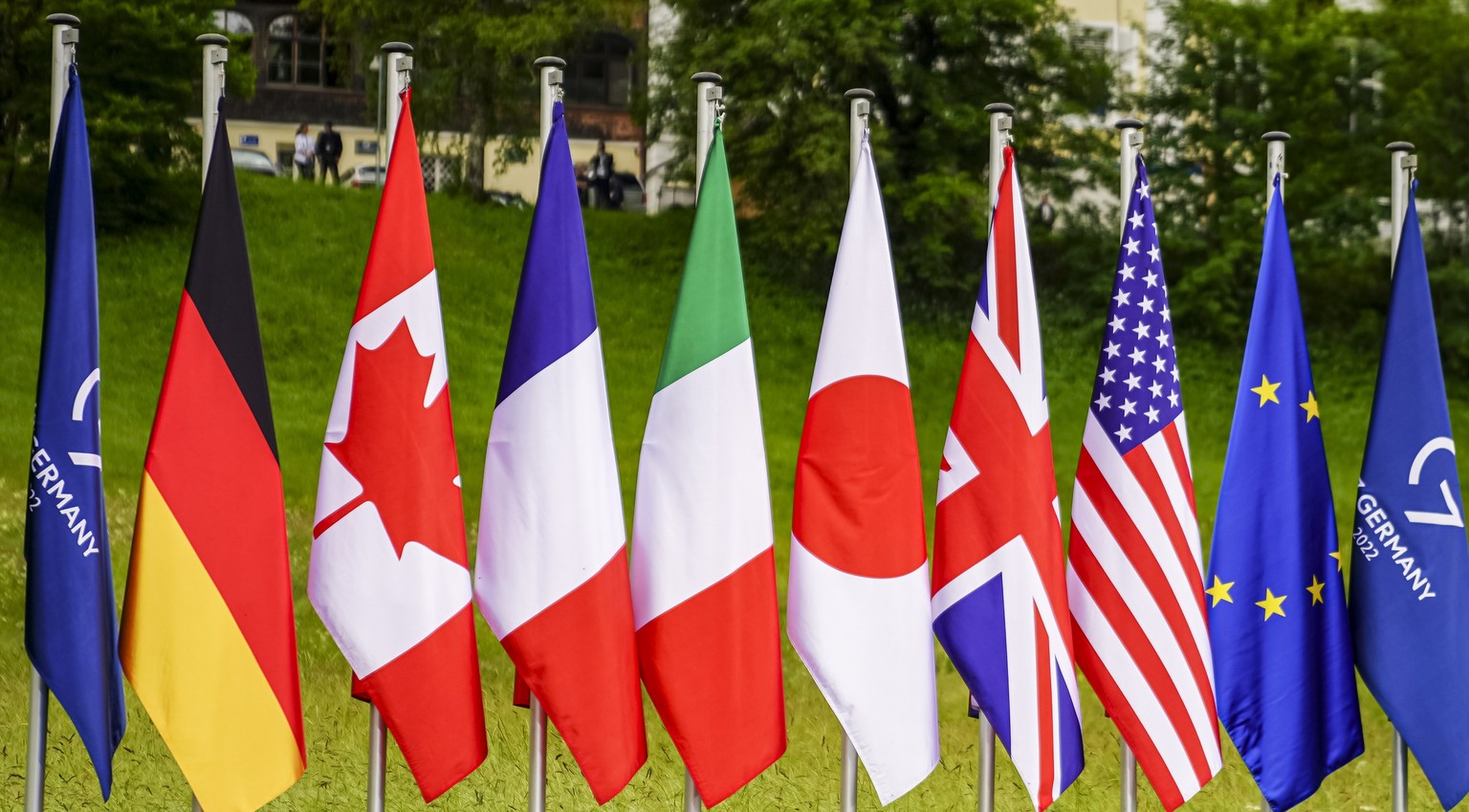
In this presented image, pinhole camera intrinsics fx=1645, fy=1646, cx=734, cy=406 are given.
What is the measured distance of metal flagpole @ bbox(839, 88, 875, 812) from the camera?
5441mm

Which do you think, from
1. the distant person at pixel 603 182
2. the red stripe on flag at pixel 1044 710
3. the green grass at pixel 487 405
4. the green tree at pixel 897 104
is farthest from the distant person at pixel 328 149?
the red stripe on flag at pixel 1044 710

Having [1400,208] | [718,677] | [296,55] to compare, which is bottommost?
[718,677]

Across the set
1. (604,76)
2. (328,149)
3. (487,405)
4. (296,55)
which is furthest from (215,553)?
(604,76)

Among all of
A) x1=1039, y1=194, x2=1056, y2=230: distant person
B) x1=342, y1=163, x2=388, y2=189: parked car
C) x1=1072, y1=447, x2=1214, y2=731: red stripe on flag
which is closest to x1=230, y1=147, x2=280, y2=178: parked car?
x1=342, y1=163, x2=388, y2=189: parked car

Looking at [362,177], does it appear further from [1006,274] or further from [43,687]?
[1006,274]

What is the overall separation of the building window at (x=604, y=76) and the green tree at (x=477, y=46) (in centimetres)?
1151

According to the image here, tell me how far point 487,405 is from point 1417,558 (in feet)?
36.4

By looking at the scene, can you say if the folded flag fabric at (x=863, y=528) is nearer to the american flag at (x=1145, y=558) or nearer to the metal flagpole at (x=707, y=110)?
the metal flagpole at (x=707, y=110)

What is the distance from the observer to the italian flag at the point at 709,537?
524 centimetres

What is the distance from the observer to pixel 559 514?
5.16 metres

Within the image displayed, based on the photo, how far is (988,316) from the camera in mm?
5477

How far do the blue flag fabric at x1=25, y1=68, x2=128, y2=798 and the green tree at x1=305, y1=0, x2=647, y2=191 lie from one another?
1424cm

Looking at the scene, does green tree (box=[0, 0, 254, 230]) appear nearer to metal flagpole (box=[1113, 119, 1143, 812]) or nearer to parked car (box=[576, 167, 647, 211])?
parked car (box=[576, 167, 647, 211])

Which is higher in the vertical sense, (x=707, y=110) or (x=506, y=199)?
(x=707, y=110)
